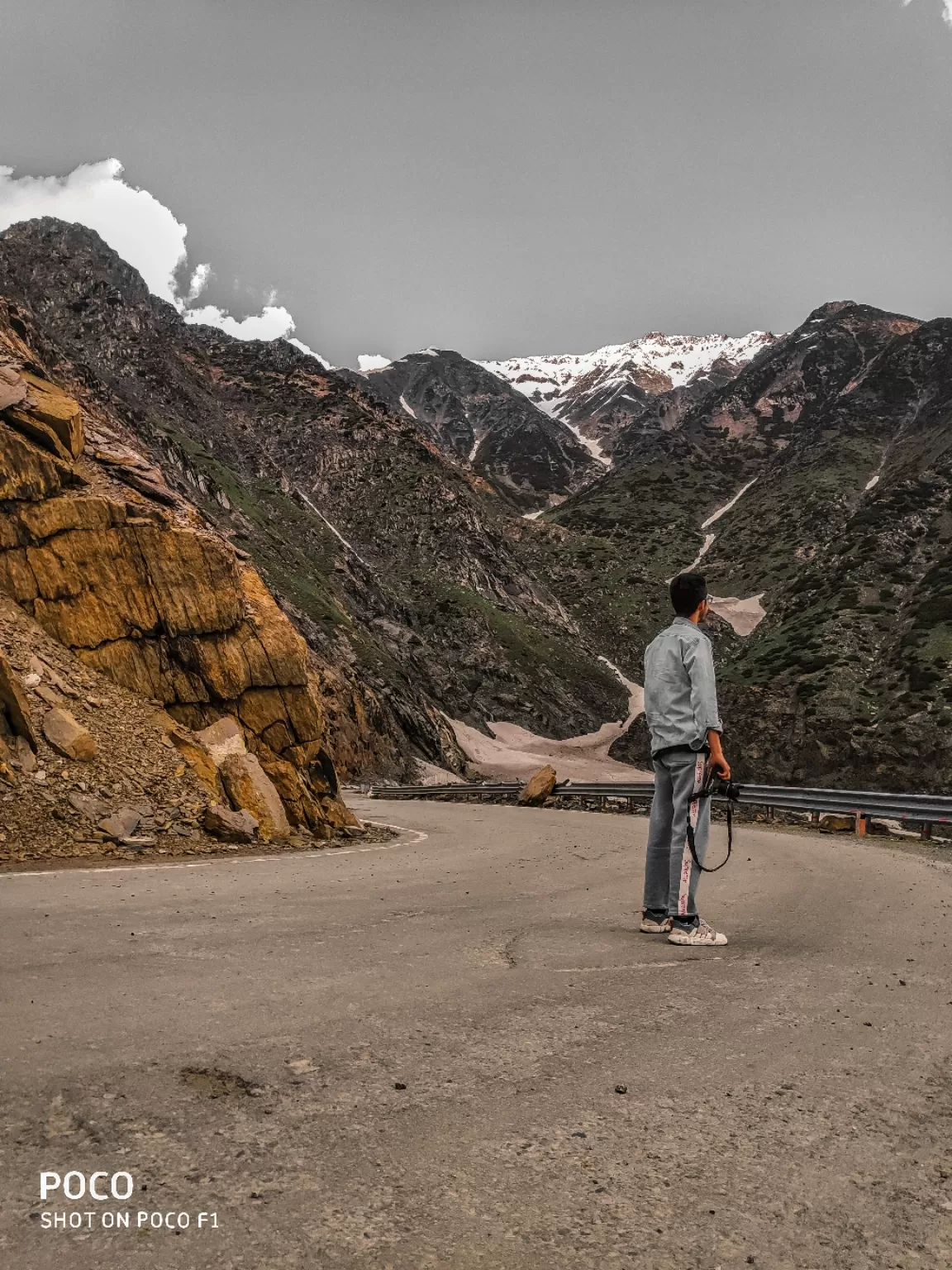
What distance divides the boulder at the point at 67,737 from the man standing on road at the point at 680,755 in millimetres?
9193

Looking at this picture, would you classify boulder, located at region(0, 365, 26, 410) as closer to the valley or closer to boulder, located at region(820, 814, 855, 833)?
the valley

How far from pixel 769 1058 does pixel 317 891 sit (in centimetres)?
547

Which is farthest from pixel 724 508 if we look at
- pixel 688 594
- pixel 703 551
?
pixel 688 594

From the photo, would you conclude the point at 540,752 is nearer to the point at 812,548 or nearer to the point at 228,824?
the point at 228,824

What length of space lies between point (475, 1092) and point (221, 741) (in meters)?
12.9

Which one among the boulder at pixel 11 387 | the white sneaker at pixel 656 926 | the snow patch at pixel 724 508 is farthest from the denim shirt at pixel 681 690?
the snow patch at pixel 724 508

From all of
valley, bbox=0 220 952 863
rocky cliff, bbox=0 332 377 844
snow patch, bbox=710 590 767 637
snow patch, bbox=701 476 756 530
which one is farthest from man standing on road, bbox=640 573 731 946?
snow patch, bbox=701 476 756 530

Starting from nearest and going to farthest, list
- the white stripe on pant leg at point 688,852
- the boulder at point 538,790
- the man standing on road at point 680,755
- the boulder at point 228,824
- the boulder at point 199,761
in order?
the white stripe on pant leg at point 688,852
the man standing on road at point 680,755
the boulder at point 228,824
the boulder at point 199,761
the boulder at point 538,790

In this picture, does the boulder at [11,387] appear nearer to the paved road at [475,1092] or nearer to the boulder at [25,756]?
the boulder at [25,756]

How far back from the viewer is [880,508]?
95.5m

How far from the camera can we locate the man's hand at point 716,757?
5734 mm

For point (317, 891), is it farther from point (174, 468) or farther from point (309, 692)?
point (174, 468)

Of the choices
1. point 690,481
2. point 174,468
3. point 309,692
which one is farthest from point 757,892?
point 690,481

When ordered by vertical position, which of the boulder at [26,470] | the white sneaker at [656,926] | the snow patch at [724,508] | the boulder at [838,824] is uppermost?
the snow patch at [724,508]
